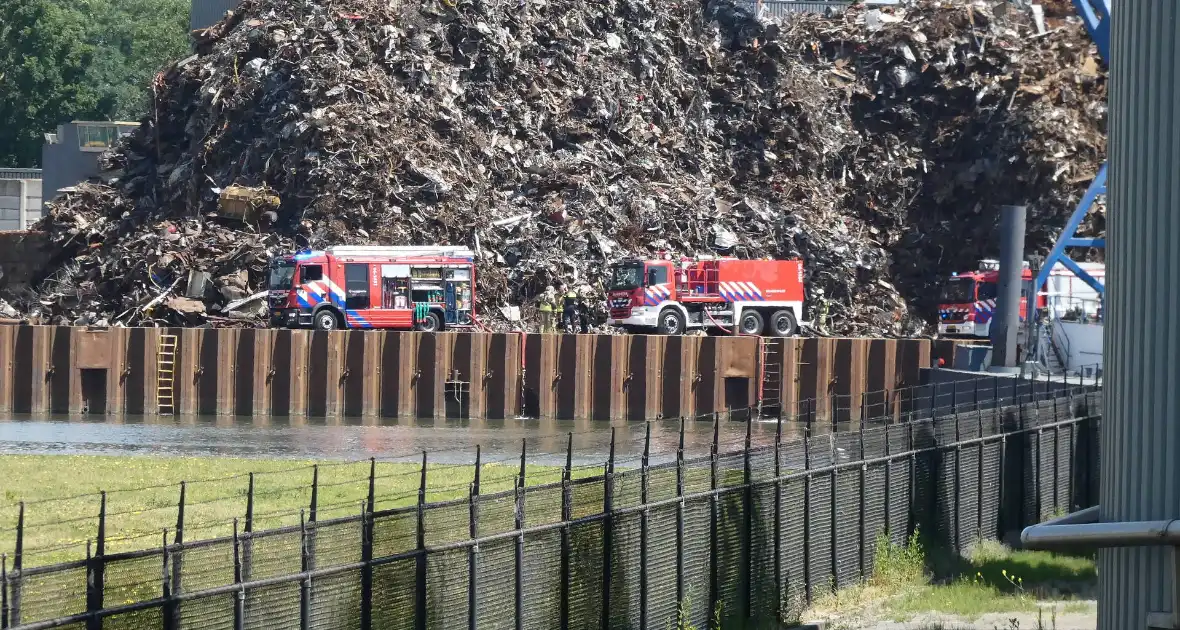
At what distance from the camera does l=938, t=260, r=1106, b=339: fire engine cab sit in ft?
174

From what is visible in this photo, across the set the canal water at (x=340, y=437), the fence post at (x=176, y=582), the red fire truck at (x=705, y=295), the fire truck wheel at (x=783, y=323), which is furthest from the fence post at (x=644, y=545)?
the fire truck wheel at (x=783, y=323)

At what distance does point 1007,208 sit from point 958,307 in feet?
45.6

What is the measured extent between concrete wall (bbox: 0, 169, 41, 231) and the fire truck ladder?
41.4 meters

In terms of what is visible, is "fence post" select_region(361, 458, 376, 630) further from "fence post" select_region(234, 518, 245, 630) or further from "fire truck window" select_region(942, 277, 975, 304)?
"fire truck window" select_region(942, 277, 975, 304)

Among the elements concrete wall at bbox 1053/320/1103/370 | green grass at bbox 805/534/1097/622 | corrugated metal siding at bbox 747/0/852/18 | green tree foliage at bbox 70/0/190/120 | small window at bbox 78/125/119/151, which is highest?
green tree foliage at bbox 70/0/190/120

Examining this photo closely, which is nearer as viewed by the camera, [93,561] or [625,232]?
[93,561]

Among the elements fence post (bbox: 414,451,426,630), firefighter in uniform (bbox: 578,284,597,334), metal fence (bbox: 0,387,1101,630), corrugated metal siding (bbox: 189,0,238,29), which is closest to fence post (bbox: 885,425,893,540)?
metal fence (bbox: 0,387,1101,630)

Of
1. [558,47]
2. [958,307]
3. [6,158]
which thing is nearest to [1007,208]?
[958,307]

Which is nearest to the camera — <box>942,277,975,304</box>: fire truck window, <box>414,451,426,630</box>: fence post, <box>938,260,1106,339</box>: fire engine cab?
<box>414,451,426,630</box>: fence post

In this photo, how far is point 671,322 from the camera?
47.4 meters

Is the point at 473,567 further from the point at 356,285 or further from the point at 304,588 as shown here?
the point at 356,285

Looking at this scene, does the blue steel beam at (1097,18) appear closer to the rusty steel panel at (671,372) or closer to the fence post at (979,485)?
the rusty steel panel at (671,372)

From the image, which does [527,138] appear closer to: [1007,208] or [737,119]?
[737,119]

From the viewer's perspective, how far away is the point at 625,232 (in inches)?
2176
